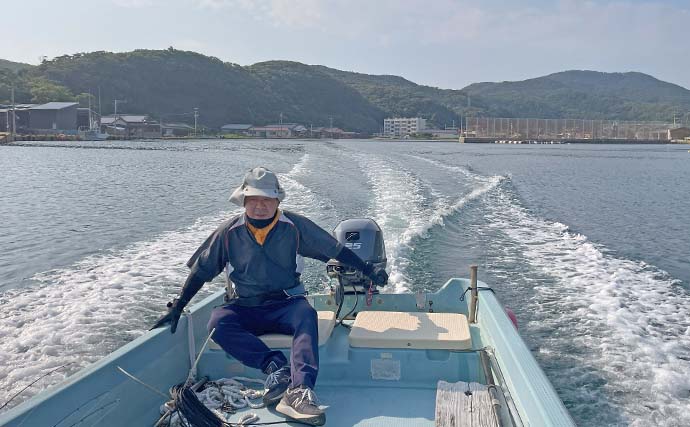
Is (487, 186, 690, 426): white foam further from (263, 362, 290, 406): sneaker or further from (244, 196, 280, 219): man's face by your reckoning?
(244, 196, 280, 219): man's face

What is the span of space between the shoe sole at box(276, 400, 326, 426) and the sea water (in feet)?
7.74

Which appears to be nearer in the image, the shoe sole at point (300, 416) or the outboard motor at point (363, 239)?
the shoe sole at point (300, 416)

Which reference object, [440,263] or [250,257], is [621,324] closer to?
[440,263]

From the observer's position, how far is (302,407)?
3.34 meters

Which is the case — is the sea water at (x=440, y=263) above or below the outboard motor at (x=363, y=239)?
below

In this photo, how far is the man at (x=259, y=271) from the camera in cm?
388

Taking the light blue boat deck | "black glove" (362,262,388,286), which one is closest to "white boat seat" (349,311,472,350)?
the light blue boat deck

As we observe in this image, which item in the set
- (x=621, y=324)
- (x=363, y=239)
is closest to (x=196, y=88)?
(x=363, y=239)

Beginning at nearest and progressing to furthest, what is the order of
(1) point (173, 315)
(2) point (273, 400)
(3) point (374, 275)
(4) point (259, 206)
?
(2) point (273, 400) < (1) point (173, 315) < (4) point (259, 206) < (3) point (374, 275)

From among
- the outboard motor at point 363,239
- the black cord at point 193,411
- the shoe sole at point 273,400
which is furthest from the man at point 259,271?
the outboard motor at point 363,239

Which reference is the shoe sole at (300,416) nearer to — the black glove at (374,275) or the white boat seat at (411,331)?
the white boat seat at (411,331)

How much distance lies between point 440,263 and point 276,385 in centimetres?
630

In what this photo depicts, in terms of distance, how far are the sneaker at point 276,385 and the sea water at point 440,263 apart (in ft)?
7.61

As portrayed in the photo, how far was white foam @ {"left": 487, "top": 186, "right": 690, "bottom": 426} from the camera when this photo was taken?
488 centimetres
